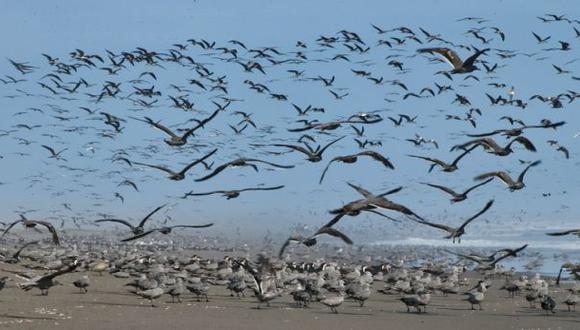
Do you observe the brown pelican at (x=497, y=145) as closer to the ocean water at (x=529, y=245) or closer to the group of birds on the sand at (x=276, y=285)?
the group of birds on the sand at (x=276, y=285)

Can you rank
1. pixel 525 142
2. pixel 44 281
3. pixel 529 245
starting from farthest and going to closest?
pixel 529 245 < pixel 44 281 < pixel 525 142

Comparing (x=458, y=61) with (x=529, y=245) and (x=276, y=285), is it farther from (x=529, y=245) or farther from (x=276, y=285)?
(x=529, y=245)

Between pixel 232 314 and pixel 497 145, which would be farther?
pixel 232 314

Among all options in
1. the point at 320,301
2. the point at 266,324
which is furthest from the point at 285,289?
the point at 266,324

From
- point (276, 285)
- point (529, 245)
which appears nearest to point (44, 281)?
point (276, 285)

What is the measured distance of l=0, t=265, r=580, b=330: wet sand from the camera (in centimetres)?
1895

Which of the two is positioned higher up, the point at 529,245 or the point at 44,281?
the point at 529,245

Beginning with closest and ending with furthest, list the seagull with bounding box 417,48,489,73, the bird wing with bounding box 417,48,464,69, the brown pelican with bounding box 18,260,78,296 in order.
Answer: the brown pelican with bounding box 18,260,78,296 < the bird wing with bounding box 417,48,464,69 < the seagull with bounding box 417,48,489,73

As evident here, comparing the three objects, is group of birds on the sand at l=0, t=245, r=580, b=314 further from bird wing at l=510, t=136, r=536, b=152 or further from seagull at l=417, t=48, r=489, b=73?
seagull at l=417, t=48, r=489, b=73

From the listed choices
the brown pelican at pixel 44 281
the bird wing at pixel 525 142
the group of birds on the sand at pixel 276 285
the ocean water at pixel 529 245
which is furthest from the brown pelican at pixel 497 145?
the ocean water at pixel 529 245

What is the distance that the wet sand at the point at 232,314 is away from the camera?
62.2 feet

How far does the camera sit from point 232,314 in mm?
21484

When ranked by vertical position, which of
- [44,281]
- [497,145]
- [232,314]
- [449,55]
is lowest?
[232,314]

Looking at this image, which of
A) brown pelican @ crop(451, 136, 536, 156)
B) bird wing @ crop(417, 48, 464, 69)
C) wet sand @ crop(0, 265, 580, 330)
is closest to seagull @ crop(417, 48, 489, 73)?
bird wing @ crop(417, 48, 464, 69)
